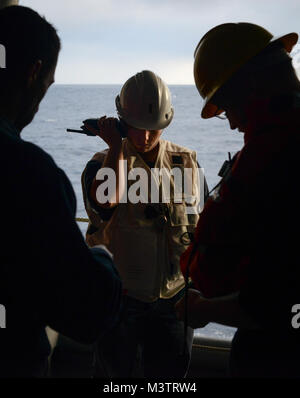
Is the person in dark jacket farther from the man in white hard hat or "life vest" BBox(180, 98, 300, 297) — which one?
the man in white hard hat

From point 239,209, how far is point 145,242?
34.2 inches

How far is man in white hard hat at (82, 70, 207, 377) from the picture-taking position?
1.82 meters

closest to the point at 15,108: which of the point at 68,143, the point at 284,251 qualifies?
the point at 284,251

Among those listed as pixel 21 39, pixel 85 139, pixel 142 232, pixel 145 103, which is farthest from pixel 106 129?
pixel 85 139

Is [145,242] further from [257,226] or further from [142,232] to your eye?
[257,226]

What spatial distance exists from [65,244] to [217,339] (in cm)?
201

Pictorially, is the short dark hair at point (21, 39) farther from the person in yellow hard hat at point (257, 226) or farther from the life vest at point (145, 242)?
the life vest at point (145, 242)

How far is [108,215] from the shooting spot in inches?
73.8

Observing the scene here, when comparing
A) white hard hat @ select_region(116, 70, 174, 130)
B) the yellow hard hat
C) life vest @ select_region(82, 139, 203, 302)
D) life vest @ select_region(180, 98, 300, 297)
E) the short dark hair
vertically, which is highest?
the short dark hair

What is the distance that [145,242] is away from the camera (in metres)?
1.86

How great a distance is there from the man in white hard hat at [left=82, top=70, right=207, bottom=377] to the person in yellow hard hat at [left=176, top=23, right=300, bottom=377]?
68 cm

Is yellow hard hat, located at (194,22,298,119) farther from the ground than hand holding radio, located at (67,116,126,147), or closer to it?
farther from the ground

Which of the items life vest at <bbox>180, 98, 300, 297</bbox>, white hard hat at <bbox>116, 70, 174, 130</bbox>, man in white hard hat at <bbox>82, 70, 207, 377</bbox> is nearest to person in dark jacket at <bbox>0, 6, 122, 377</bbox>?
life vest at <bbox>180, 98, 300, 297</bbox>

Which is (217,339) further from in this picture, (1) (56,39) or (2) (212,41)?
(1) (56,39)
